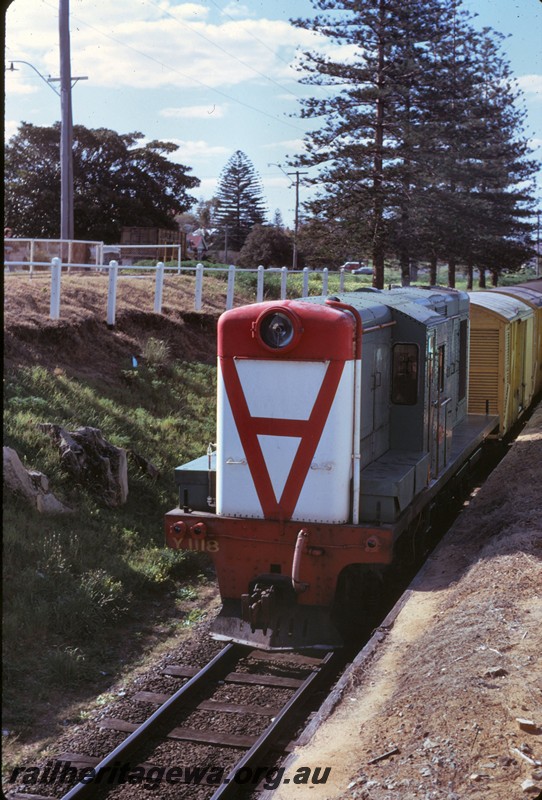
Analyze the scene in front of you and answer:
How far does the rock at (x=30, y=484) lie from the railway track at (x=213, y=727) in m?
3.19

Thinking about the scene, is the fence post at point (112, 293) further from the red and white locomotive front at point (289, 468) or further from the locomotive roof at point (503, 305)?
the red and white locomotive front at point (289, 468)

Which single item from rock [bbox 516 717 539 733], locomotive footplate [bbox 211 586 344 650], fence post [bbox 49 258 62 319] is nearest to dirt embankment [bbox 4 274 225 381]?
fence post [bbox 49 258 62 319]

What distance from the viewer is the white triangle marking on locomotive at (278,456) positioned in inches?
331

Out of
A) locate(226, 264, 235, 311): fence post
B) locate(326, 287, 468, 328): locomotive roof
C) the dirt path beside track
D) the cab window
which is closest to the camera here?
the dirt path beside track

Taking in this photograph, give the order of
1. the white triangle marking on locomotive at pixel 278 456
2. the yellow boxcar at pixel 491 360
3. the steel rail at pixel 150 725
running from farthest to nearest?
the yellow boxcar at pixel 491 360, the white triangle marking on locomotive at pixel 278 456, the steel rail at pixel 150 725

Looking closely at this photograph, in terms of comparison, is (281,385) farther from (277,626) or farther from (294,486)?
(277,626)

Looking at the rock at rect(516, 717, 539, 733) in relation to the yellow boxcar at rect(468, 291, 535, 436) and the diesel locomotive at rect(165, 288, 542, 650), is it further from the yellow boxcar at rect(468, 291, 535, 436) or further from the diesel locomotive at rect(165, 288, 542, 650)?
the yellow boxcar at rect(468, 291, 535, 436)

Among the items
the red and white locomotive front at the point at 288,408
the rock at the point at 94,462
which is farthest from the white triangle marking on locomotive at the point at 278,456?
the rock at the point at 94,462

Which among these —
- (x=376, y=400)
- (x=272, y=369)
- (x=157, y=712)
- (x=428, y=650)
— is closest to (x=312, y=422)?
(x=272, y=369)

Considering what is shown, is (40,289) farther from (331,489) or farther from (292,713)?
(292,713)

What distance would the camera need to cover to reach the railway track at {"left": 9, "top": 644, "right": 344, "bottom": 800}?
245 inches

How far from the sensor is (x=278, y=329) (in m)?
8.30

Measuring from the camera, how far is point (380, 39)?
3012 centimetres

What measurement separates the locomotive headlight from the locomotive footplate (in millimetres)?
2232
